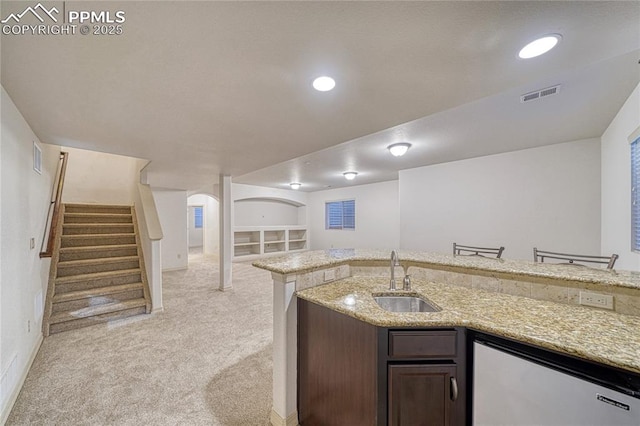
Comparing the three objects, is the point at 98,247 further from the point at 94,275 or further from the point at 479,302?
the point at 479,302

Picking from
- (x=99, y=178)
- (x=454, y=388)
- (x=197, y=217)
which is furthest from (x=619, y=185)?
(x=197, y=217)

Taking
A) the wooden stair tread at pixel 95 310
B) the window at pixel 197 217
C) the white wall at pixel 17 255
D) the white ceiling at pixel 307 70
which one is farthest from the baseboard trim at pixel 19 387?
the window at pixel 197 217

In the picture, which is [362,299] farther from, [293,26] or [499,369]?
[293,26]

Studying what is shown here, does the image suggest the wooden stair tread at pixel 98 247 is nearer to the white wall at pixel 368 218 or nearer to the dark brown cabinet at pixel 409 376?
the dark brown cabinet at pixel 409 376

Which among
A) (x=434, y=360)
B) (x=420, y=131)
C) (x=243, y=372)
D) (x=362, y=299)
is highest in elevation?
(x=420, y=131)

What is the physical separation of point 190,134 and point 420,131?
8.80 ft

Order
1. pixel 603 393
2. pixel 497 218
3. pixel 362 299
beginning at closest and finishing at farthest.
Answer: pixel 603 393 → pixel 362 299 → pixel 497 218

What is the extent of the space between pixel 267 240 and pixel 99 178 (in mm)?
4887

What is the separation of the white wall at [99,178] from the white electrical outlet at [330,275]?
4783 mm

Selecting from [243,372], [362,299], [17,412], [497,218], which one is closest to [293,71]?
[362,299]

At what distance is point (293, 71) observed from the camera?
1556 millimetres

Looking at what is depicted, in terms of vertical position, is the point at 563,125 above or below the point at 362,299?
above

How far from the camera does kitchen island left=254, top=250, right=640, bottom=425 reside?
1037mm

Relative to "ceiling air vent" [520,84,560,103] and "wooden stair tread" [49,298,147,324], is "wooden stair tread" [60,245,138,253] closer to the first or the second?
"wooden stair tread" [49,298,147,324]
